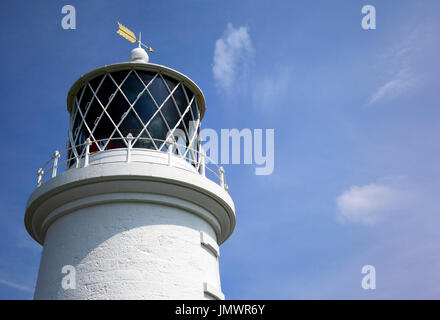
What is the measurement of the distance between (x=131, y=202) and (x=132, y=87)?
2.76 m

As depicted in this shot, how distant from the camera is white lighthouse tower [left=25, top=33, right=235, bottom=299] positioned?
8.91 metres

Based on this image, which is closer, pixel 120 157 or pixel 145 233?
pixel 145 233

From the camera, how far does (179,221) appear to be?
9695mm

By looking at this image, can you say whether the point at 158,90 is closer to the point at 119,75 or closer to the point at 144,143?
the point at 119,75

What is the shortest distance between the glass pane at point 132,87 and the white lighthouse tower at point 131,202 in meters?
0.02

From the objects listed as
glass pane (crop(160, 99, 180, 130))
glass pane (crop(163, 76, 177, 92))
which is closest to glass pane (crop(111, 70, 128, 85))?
glass pane (crop(163, 76, 177, 92))

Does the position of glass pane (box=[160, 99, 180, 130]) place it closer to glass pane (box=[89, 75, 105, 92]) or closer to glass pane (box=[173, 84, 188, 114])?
glass pane (box=[173, 84, 188, 114])

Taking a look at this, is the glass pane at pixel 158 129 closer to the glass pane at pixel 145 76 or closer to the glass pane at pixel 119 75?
the glass pane at pixel 145 76

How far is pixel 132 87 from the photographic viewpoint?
10695mm

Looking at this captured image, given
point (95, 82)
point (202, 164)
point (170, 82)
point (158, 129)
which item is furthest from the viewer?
point (170, 82)

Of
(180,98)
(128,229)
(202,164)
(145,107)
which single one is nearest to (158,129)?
(145,107)
